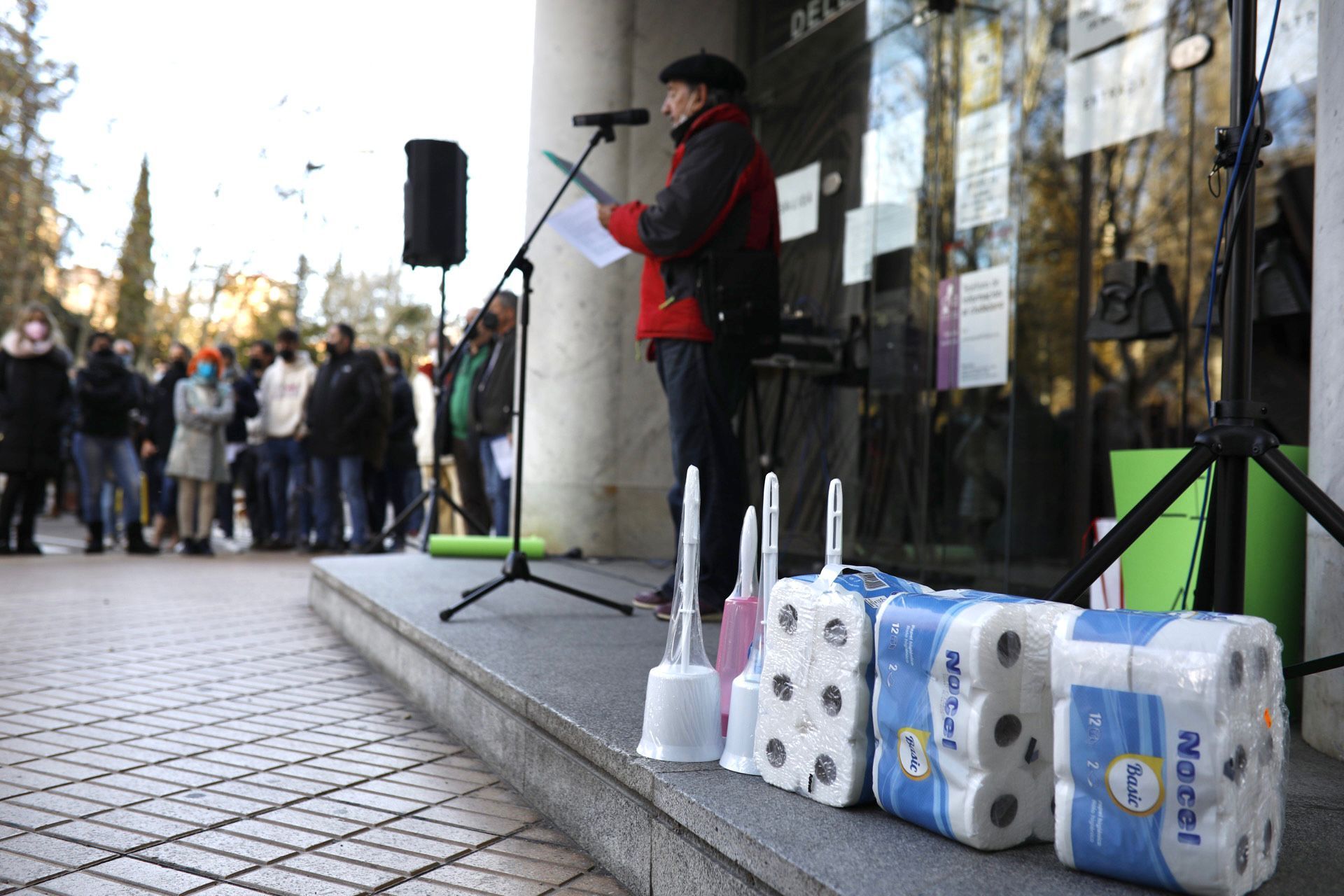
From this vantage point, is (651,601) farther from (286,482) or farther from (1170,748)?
(286,482)

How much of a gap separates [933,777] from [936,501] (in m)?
4.14

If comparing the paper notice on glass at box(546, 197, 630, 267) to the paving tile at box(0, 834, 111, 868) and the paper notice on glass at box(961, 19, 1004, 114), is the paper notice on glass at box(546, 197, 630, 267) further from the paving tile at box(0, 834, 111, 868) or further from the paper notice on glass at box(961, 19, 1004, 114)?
the paper notice on glass at box(961, 19, 1004, 114)

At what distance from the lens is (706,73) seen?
3.72m

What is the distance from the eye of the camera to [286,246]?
1942cm

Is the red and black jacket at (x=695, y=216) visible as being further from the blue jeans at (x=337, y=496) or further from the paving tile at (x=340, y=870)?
the blue jeans at (x=337, y=496)

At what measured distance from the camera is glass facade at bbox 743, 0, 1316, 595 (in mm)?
4387

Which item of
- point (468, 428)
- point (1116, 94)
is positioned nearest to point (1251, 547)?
point (1116, 94)

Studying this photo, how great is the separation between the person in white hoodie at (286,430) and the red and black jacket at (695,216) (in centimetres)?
618

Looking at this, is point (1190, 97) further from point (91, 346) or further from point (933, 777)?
point (91, 346)

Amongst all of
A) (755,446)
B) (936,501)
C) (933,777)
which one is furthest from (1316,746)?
(755,446)

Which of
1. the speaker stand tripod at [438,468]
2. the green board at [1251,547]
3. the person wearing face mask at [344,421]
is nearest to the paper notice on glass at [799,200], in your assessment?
the speaker stand tripod at [438,468]

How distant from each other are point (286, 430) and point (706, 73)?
6708mm

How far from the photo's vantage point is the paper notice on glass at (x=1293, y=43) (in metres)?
3.96

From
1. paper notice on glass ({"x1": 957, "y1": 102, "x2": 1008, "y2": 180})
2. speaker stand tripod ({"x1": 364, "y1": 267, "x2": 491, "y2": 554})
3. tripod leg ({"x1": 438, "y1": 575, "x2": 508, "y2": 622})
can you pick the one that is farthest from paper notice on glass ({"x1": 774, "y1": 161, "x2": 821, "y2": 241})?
tripod leg ({"x1": 438, "y1": 575, "x2": 508, "y2": 622})
